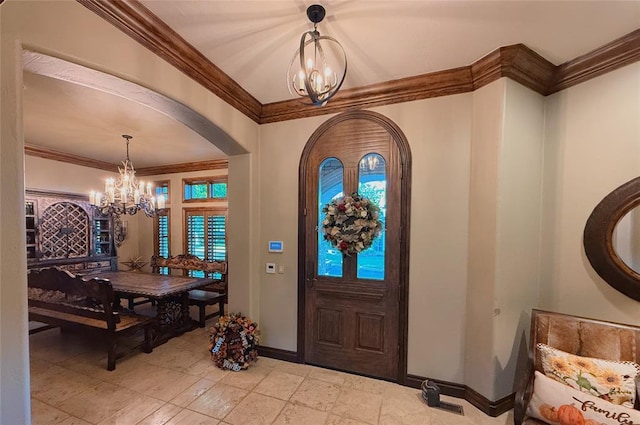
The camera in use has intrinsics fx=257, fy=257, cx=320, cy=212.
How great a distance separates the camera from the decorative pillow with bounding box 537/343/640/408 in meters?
1.56

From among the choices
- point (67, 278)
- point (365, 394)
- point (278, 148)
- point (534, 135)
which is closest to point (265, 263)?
point (278, 148)

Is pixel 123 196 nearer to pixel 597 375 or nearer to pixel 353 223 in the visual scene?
pixel 353 223

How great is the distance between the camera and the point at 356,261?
8.64 ft

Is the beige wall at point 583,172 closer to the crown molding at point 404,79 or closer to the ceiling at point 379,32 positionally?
the crown molding at point 404,79

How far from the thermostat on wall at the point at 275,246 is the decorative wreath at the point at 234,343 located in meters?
0.84

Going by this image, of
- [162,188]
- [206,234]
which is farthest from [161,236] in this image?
[206,234]

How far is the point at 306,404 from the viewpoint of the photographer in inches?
87.4

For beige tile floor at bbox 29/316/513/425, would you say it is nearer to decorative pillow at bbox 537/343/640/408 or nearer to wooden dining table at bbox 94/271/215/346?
wooden dining table at bbox 94/271/215/346

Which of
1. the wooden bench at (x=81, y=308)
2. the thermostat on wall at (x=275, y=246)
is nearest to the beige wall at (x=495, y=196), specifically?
the thermostat on wall at (x=275, y=246)

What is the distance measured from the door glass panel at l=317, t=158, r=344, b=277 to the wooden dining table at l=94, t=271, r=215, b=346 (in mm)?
2064

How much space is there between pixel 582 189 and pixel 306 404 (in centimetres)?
294

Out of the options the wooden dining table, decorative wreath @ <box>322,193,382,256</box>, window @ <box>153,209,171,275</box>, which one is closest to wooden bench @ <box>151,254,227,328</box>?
the wooden dining table

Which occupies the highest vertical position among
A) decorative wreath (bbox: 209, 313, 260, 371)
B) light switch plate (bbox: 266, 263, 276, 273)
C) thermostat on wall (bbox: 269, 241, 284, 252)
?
thermostat on wall (bbox: 269, 241, 284, 252)

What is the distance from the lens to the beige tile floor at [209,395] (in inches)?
81.0
